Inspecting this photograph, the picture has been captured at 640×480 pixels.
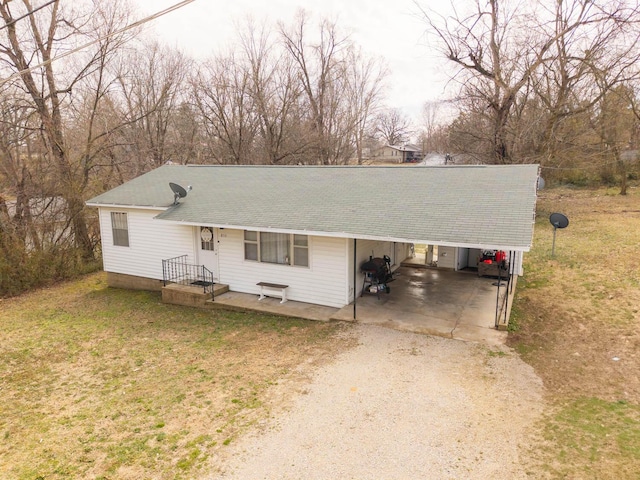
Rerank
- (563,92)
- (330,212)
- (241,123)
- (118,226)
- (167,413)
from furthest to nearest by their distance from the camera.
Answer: (241,123) → (563,92) → (118,226) → (330,212) → (167,413)

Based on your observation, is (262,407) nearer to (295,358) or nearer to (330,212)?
(295,358)

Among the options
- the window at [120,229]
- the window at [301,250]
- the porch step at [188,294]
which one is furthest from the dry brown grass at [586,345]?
the window at [120,229]

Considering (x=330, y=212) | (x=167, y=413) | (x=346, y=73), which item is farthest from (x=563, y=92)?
(x=167, y=413)

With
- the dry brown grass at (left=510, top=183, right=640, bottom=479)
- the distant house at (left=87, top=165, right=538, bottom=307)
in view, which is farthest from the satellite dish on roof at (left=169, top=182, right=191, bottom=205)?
the dry brown grass at (left=510, top=183, right=640, bottom=479)

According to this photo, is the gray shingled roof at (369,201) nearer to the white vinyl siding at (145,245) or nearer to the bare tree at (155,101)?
the white vinyl siding at (145,245)

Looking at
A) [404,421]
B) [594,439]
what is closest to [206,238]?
[404,421]

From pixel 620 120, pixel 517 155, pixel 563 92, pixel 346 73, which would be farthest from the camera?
pixel 346 73
